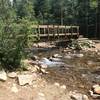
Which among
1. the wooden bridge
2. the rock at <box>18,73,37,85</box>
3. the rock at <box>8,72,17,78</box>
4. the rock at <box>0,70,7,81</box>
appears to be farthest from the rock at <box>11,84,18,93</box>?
the wooden bridge

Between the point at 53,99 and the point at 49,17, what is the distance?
2144 inches

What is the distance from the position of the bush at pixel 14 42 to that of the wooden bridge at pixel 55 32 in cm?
926

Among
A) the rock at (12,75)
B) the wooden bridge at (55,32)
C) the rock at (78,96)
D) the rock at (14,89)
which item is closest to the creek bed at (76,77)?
the rock at (78,96)

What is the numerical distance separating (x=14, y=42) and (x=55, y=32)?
584 inches

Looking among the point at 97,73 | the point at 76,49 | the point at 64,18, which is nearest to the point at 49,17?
the point at 64,18

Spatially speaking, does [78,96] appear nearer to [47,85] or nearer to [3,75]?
[47,85]

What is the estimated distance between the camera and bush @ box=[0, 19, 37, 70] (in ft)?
40.8

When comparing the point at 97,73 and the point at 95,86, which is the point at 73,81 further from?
the point at 97,73

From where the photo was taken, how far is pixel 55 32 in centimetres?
2744

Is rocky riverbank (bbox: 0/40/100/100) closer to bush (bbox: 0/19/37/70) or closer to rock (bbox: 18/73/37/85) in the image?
rock (bbox: 18/73/37/85)

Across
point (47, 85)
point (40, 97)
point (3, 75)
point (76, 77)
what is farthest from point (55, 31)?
point (40, 97)

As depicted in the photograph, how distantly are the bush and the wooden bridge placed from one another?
30.4 feet

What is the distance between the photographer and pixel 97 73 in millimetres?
15492

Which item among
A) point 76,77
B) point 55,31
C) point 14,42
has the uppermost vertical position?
point 14,42
